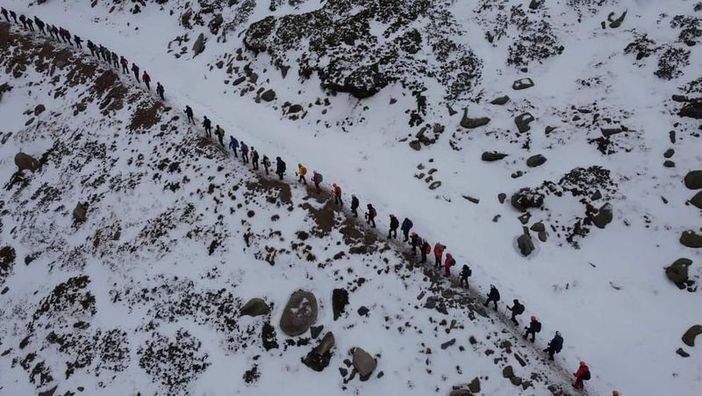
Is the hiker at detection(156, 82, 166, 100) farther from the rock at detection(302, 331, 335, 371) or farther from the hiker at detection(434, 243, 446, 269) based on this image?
the hiker at detection(434, 243, 446, 269)

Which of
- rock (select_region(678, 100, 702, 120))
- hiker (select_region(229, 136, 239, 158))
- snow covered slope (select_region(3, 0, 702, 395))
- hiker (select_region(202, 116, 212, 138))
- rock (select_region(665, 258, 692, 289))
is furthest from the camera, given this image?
hiker (select_region(202, 116, 212, 138))

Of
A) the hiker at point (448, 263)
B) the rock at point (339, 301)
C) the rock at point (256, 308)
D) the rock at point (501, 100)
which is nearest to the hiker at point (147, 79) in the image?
the rock at point (256, 308)

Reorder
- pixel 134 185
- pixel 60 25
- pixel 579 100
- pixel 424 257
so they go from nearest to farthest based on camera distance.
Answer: pixel 424 257, pixel 579 100, pixel 134 185, pixel 60 25

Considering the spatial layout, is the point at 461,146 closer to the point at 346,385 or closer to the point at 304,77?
the point at 304,77

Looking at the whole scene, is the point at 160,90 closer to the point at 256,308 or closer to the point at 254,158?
the point at 254,158

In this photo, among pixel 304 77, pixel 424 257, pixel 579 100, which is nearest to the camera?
pixel 424 257

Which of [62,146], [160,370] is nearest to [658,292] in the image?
[160,370]

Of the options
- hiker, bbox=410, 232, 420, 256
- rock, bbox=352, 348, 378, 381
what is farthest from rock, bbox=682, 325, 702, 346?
rock, bbox=352, 348, 378, 381

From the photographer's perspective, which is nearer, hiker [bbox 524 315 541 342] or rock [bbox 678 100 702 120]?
hiker [bbox 524 315 541 342]
